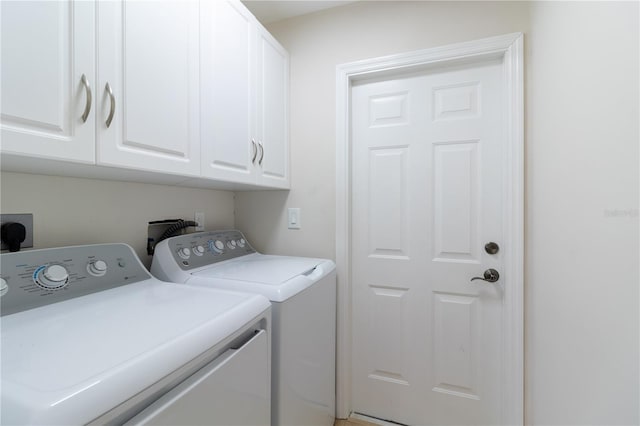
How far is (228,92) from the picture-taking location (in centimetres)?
133

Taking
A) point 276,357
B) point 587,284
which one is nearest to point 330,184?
point 276,357

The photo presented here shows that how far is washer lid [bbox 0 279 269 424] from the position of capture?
0.45 meters

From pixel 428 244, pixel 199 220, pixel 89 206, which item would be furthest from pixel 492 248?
pixel 89 206

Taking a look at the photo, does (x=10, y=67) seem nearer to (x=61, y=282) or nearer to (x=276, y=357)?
(x=61, y=282)

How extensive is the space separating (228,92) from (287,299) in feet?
3.19

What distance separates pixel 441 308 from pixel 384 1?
5.91ft

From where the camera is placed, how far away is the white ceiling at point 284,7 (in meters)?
1.72

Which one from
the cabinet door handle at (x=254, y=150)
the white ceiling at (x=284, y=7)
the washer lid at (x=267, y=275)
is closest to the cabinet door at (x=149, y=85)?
the cabinet door handle at (x=254, y=150)

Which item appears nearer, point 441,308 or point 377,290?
point 441,308

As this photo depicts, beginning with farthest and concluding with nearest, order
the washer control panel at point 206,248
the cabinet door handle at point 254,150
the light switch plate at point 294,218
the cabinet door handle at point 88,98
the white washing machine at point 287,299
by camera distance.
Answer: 1. the light switch plate at point 294,218
2. the cabinet door handle at point 254,150
3. the washer control panel at point 206,248
4. the white washing machine at point 287,299
5. the cabinet door handle at point 88,98

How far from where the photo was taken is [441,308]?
1.60 meters

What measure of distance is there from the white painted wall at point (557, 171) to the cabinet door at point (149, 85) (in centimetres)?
82

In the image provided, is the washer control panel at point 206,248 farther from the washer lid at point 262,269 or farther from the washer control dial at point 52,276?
the washer control dial at point 52,276

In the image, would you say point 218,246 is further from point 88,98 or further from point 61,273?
point 88,98
